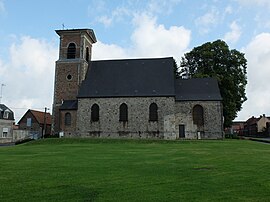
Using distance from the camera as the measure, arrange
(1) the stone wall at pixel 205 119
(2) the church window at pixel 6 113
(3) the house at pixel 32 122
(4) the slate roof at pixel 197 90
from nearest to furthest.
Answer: (1) the stone wall at pixel 205 119, (4) the slate roof at pixel 197 90, (2) the church window at pixel 6 113, (3) the house at pixel 32 122

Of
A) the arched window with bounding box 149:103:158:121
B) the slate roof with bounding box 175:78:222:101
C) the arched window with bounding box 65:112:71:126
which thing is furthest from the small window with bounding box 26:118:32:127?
the slate roof with bounding box 175:78:222:101

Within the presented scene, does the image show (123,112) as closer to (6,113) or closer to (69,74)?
(69,74)

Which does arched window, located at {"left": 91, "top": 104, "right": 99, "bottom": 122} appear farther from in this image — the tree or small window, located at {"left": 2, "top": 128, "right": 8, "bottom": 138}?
small window, located at {"left": 2, "top": 128, "right": 8, "bottom": 138}

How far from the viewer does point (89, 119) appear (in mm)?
33156

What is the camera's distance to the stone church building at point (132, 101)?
31797mm

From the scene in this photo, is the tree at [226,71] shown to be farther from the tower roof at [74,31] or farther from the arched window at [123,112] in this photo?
the tower roof at [74,31]

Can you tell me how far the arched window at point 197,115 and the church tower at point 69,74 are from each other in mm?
14537

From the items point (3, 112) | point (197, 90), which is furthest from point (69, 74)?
point (197, 90)

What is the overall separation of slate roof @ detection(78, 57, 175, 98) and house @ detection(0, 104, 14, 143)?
15.4m

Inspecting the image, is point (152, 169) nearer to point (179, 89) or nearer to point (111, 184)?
point (111, 184)

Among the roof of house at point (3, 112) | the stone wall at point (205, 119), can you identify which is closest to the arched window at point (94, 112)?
the stone wall at point (205, 119)

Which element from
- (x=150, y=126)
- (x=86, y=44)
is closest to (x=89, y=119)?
(x=150, y=126)

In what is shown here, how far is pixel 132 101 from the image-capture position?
3269 centimetres

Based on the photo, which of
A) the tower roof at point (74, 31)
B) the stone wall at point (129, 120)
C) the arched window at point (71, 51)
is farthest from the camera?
the arched window at point (71, 51)
